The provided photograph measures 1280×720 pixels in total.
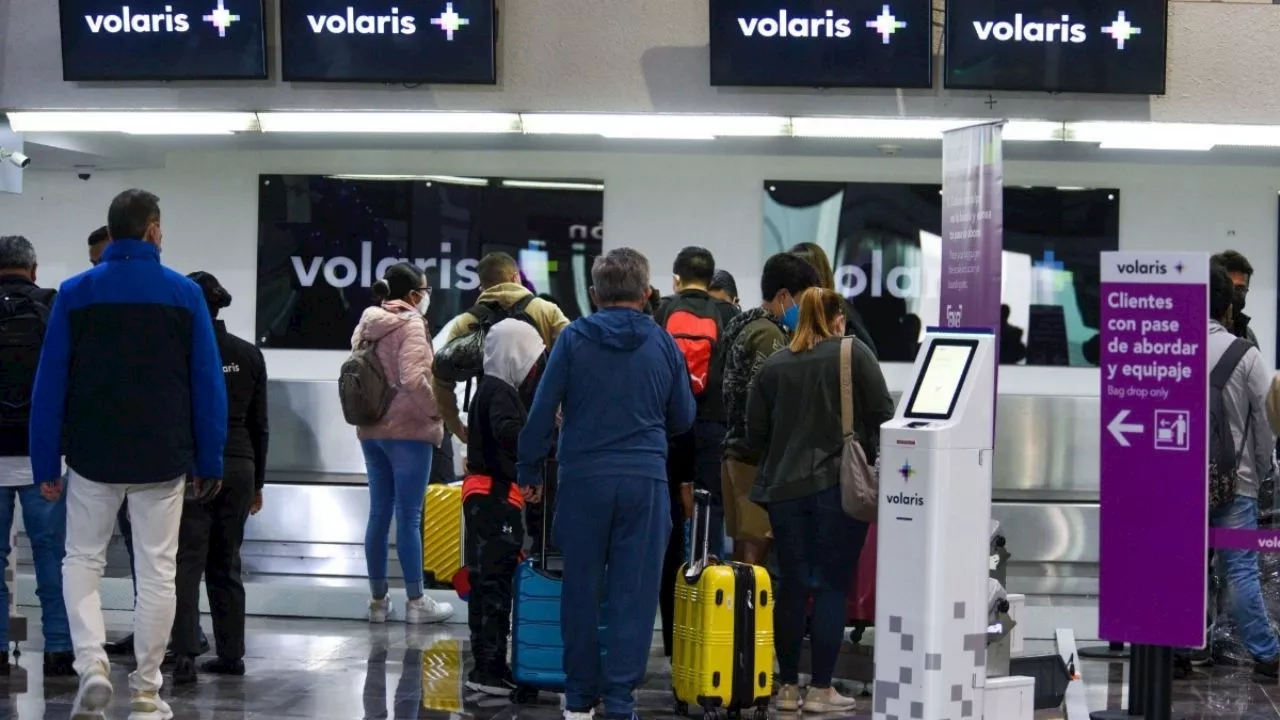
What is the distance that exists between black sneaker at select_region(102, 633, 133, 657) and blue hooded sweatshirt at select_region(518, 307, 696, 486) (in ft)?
8.87

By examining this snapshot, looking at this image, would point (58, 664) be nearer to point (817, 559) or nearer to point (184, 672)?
point (184, 672)

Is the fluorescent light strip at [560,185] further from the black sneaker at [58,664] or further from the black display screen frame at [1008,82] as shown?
the black sneaker at [58,664]

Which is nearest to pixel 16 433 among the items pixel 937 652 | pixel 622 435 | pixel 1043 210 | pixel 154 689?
pixel 154 689

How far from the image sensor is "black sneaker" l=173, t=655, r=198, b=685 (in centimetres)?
724

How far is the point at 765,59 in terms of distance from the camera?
9.07m

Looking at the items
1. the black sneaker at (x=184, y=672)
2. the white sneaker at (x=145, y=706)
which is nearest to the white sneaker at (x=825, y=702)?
the white sneaker at (x=145, y=706)

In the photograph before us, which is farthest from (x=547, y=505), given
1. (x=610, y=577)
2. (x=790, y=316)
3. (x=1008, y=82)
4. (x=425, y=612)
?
(x=1008, y=82)

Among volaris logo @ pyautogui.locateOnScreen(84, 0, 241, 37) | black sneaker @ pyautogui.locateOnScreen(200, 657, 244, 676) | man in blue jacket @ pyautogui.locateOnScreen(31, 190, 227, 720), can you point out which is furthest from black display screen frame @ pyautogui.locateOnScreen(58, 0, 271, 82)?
black sneaker @ pyautogui.locateOnScreen(200, 657, 244, 676)

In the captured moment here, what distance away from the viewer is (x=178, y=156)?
12.3m

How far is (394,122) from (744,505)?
12.1ft

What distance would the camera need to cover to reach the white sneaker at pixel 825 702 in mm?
6766

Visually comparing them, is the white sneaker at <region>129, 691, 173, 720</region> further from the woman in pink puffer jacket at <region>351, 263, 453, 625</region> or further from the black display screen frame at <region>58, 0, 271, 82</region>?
A: the black display screen frame at <region>58, 0, 271, 82</region>

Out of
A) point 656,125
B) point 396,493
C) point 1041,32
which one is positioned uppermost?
point 1041,32

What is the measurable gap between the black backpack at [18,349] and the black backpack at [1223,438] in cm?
511
